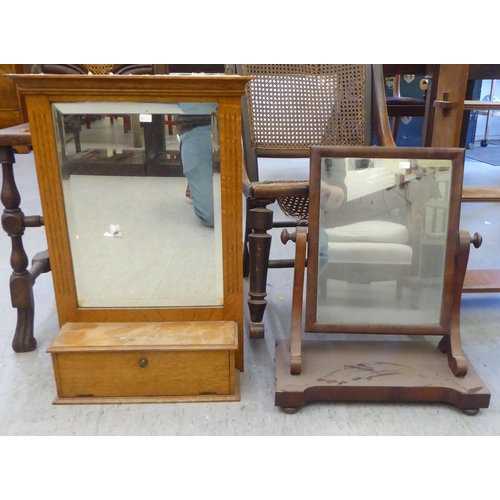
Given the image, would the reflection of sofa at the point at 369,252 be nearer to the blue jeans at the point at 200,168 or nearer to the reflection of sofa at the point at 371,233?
the reflection of sofa at the point at 371,233

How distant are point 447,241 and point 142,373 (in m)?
0.94

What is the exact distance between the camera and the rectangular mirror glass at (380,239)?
1397 millimetres

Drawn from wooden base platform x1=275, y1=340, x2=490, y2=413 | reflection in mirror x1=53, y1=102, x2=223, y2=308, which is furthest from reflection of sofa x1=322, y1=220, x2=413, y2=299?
reflection in mirror x1=53, y1=102, x2=223, y2=308

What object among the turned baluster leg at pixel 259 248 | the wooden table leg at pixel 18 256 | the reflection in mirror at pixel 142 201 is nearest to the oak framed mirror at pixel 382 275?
the turned baluster leg at pixel 259 248

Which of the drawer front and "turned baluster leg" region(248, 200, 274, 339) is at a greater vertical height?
"turned baluster leg" region(248, 200, 274, 339)

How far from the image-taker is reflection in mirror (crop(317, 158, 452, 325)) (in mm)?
1399

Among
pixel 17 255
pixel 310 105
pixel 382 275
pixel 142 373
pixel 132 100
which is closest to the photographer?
pixel 132 100

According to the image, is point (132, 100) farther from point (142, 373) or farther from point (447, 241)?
point (447, 241)

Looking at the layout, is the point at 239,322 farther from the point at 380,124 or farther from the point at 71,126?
the point at 380,124

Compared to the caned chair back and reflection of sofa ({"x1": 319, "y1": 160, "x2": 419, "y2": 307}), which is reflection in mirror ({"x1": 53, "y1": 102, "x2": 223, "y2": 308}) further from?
the caned chair back

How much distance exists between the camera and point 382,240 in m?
1.44

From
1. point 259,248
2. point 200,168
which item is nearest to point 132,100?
point 200,168

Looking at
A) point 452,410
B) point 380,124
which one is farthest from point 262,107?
point 452,410

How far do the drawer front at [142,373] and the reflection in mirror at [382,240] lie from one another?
1.18 ft
